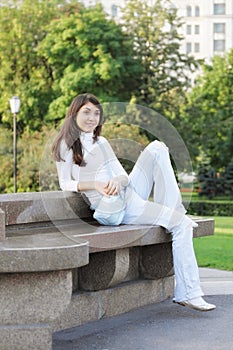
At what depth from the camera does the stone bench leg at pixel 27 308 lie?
5270mm

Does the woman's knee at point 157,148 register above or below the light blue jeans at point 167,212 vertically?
above

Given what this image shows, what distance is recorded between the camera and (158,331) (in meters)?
6.27

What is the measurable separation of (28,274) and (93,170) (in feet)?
5.55

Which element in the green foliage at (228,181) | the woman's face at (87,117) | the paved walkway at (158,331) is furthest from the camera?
the green foliage at (228,181)

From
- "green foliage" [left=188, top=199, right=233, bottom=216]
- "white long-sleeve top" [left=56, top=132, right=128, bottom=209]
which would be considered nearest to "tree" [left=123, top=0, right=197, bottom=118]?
"green foliage" [left=188, top=199, right=233, bottom=216]

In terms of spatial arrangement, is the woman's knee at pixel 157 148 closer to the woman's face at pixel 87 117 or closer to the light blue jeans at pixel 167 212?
the light blue jeans at pixel 167 212

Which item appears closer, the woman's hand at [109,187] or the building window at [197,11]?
the woman's hand at [109,187]

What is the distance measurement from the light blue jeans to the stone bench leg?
1440mm

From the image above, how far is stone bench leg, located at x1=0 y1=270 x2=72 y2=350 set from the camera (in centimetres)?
527

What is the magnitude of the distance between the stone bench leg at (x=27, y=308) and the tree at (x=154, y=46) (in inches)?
1234

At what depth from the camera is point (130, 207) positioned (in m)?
6.65

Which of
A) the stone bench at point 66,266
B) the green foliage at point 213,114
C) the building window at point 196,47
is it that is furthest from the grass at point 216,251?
the building window at point 196,47

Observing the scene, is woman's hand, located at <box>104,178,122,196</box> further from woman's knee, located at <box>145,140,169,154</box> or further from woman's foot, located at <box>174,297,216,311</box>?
woman's foot, located at <box>174,297,216,311</box>

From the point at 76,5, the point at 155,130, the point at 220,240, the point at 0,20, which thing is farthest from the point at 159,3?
the point at 155,130
